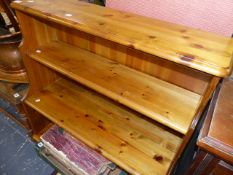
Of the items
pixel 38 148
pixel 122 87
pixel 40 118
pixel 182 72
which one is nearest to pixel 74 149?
pixel 38 148

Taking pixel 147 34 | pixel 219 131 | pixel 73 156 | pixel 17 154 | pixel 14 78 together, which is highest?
pixel 147 34

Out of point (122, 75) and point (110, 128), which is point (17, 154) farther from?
point (122, 75)

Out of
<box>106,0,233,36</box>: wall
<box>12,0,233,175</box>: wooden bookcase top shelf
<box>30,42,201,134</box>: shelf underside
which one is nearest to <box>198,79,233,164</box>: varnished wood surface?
<box>12,0,233,175</box>: wooden bookcase top shelf

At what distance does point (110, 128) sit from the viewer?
1126mm

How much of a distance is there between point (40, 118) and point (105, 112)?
0.58 m

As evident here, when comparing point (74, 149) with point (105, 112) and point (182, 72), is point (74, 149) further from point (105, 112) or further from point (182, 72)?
point (182, 72)

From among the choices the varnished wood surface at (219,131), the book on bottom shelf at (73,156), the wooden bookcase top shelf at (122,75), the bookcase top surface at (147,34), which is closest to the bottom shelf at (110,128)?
the wooden bookcase top shelf at (122,75)

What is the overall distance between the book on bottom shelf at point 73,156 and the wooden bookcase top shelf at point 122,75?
0.70 feet

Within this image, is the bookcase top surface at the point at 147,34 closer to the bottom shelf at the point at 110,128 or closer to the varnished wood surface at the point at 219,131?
the varnished wood surface at the point at 219,131

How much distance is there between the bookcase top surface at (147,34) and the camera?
23.9 inches

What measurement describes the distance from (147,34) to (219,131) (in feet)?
1.36

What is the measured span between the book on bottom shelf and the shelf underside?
0.53 metres

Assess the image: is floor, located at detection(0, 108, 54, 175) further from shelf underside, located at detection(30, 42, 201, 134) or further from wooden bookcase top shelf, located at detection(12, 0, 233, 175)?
shelf underside, located at detection(30, 42, 201, 134)

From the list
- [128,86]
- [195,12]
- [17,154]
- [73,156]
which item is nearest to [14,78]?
[17,154]
